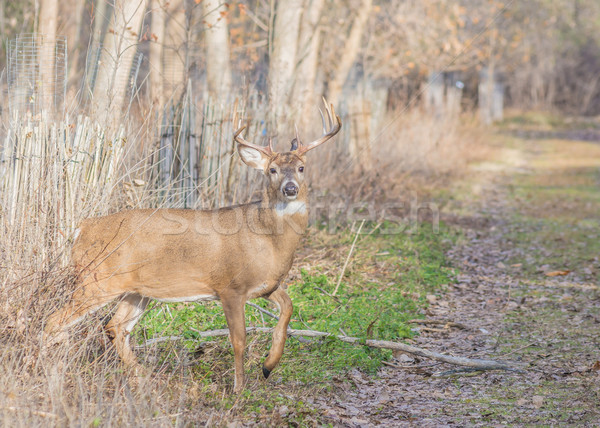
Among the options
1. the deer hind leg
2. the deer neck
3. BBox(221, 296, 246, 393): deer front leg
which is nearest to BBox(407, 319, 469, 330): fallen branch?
the deer neck

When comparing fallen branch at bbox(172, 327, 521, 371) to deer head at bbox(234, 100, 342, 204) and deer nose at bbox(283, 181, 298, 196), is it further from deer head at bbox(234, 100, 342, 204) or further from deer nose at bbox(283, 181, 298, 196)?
deer nose at bbox(283, 181, 298, 196)

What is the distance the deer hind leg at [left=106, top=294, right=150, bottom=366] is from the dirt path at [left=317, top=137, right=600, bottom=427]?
59.4 inches

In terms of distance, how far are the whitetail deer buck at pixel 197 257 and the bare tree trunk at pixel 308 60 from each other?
579cm

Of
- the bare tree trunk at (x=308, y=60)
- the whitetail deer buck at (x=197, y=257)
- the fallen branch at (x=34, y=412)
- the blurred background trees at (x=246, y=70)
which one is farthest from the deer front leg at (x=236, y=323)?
the bare tree trunk at (x=308, y=60)

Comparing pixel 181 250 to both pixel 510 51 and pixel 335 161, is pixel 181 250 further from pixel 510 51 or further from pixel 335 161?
pixel 510 51

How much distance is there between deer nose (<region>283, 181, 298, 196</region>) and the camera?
15.5 feet

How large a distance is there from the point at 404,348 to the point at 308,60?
321 inches

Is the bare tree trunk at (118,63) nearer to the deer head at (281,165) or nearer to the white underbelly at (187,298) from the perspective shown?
the deer head at (281,165)

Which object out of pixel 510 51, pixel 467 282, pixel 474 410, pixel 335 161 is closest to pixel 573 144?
pixel 510 51

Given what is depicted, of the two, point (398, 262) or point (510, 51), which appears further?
point (510, 51)

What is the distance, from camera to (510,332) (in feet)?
20.1

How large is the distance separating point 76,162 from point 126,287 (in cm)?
115

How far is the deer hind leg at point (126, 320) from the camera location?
4.91 m

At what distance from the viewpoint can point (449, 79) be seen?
99.6 ft
